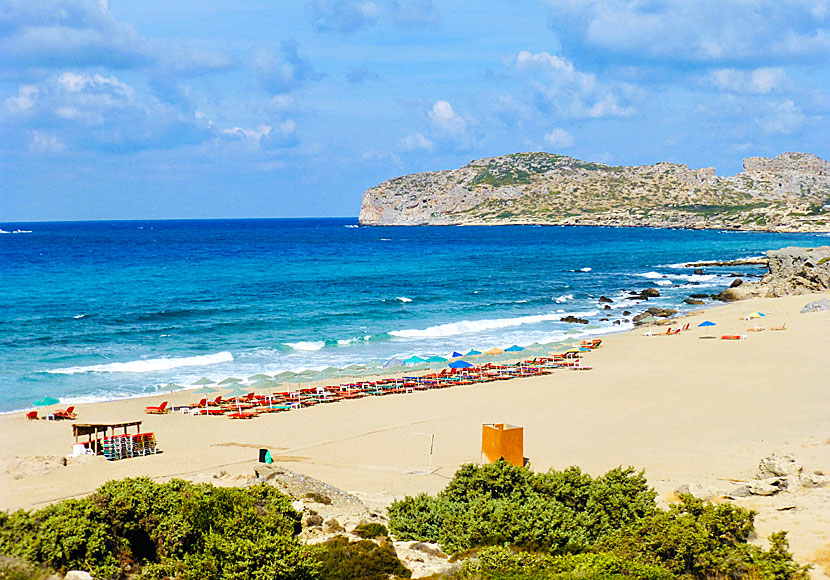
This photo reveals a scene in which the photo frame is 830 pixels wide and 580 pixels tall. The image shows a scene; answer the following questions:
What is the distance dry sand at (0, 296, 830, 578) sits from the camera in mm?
14633

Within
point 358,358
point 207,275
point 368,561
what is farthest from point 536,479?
point 207,275

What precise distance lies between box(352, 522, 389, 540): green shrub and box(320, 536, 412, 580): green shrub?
2.52ft

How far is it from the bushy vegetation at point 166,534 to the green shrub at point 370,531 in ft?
3.00

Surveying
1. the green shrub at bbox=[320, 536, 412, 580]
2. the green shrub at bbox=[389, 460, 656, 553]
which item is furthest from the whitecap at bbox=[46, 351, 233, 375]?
the green shrub at bbox=[320, 536, 412, 580]

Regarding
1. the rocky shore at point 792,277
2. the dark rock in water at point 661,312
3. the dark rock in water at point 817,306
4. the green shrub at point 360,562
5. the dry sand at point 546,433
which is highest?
the rocky shore at point 792,277

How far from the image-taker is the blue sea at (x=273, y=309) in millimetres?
29078

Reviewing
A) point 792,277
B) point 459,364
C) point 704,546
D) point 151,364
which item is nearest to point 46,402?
point 151,364

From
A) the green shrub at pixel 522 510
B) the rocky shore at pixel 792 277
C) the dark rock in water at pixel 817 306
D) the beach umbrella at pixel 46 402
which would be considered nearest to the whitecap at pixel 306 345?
the beach umbrella at pixel 46 402

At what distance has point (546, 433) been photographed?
62.1 ft

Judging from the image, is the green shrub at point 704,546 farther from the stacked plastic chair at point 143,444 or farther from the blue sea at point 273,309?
the blue sea at point 273,309

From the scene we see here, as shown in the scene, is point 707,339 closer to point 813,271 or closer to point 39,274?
point 813,271

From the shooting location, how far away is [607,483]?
11680mm

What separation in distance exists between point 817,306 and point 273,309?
3126 cm

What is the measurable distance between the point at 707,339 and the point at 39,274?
5730cm
